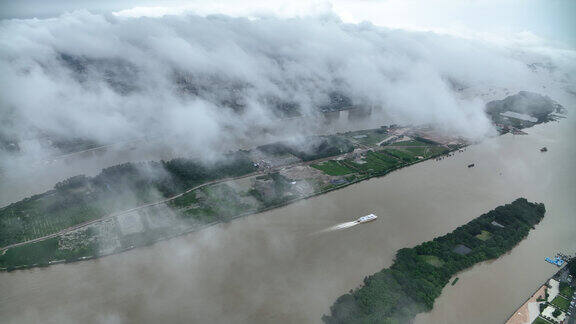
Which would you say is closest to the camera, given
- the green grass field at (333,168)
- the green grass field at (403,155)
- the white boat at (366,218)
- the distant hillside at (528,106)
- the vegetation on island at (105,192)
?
the vegetation on island at (105,192)

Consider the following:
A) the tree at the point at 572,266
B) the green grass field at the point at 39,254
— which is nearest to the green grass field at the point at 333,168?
the tree at the point at 572,266

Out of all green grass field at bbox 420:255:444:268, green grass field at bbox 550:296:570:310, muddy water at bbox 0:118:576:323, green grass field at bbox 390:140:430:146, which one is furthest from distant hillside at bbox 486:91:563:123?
green grass field at bbox 550:296:570:310

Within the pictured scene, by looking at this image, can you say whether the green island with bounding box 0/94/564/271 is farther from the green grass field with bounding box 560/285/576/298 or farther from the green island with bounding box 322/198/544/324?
the green grass field with bounding box 560/285/576/298

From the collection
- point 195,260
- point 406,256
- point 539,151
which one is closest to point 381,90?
point 539,151

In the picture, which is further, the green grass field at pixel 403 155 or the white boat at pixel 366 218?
the green grass field at pixel 403 155

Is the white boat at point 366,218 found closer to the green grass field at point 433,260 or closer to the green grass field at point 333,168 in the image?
the green grass field at point 433,260

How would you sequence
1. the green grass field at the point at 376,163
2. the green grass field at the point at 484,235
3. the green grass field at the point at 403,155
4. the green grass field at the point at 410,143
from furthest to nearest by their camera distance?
A: the green grass field at the point at 410,143 < the green grass field at the point at 403,155 < the green grass field at the point at 376,163 < the green grass field at the point at 484,235

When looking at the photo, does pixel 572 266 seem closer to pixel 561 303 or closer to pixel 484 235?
pixel 561 303

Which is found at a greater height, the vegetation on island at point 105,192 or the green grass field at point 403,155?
the vegetation on island at point 105,192

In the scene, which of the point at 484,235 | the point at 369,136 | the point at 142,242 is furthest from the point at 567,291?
the point at 369,136
